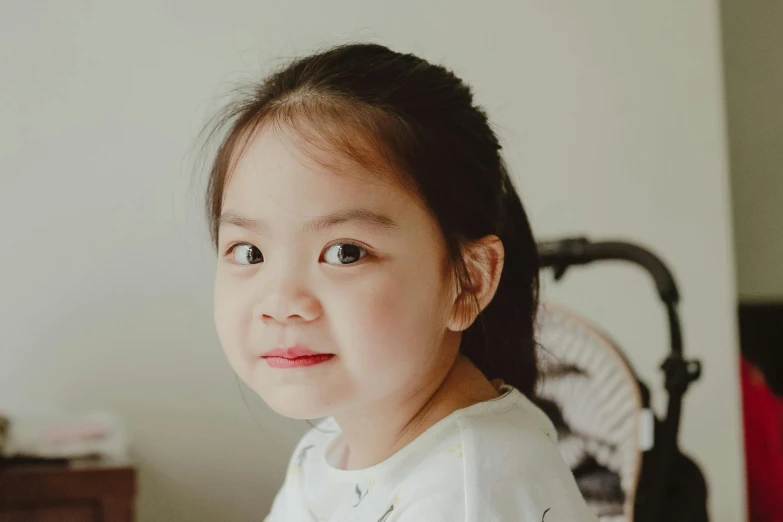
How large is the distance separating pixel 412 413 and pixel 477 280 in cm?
14

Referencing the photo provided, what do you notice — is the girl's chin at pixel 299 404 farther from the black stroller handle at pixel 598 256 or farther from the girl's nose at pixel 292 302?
the black stroller handle at pixel 598 256

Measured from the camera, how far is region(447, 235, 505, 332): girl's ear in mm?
714

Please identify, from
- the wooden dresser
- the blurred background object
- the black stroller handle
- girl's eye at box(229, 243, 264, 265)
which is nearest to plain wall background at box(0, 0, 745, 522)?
the black stroller handle

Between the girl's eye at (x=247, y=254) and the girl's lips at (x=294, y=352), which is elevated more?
the girl's eye at (x=247, y=254)

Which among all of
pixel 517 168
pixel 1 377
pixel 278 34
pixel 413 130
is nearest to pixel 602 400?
pixel 517 168

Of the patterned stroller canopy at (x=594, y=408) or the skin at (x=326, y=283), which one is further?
the patterned stroller canopy at (x=594, y=408)

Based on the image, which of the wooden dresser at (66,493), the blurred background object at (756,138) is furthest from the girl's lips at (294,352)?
the blurred background object at (756,138)

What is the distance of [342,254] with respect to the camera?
2.10 feet

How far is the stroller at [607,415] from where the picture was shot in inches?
49.3

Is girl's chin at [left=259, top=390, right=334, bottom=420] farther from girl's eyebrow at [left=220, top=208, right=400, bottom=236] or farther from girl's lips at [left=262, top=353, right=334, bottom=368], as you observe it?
girl's eyebrow at [left=220, top=208, right=400, bottom=236]

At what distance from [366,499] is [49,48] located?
106 centimetres

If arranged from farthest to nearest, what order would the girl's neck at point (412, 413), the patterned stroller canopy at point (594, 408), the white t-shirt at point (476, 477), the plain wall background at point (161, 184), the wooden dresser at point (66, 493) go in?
the plain wall background at point (161, 184) < the patterned stroller canopy at point (594, 408) < the wooden dresser at point (66, 493) < the girl's neck at point (412, 413) < the white t-shirt at point (476, 477)

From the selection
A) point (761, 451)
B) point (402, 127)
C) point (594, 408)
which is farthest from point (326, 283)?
point (761, 451)

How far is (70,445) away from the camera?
1111 mm
